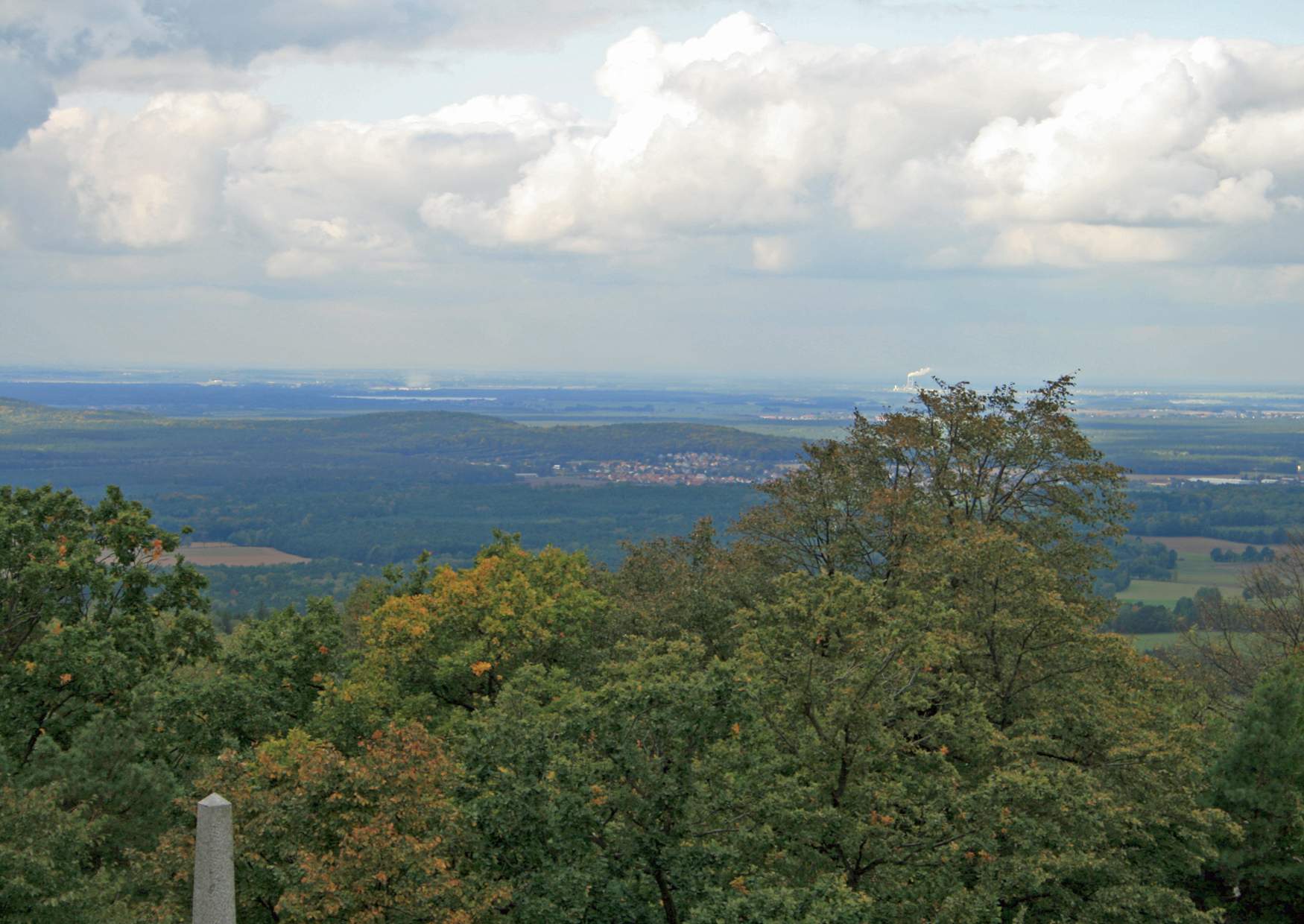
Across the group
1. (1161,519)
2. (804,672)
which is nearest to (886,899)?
(804,672)

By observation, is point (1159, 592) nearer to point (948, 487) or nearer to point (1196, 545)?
point (1196, 545)

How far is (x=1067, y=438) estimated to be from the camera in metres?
35.4

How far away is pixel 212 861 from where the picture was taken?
14.0m

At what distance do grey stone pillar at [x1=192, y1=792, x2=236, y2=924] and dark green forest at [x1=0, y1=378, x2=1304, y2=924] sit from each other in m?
4.25

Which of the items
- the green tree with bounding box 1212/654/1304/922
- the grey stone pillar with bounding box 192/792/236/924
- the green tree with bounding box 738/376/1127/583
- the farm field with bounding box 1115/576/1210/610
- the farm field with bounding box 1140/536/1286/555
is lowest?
the farm field with bounding box 1115/576/1210/610

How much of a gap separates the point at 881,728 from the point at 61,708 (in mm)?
19073

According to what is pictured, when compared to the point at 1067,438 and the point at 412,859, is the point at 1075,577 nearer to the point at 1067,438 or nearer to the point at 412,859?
the point at 1067,438

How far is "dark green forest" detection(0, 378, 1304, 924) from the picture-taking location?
19859 mm

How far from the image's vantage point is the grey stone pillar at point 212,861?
13.9m

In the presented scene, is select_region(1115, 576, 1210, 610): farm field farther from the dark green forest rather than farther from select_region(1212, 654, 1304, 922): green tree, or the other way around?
select_region(1212, 654, 1304, 922): green tree

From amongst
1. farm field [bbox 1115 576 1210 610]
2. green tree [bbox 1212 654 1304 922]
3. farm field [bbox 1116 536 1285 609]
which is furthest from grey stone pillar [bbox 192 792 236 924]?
farm field [bbox 1115 576 1210 610]

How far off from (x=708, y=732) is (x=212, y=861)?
9.54 meters

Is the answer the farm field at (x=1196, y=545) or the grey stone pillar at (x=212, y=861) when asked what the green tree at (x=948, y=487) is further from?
the farm field at (x=1196, y=545)

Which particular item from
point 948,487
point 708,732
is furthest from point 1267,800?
point 708,732
